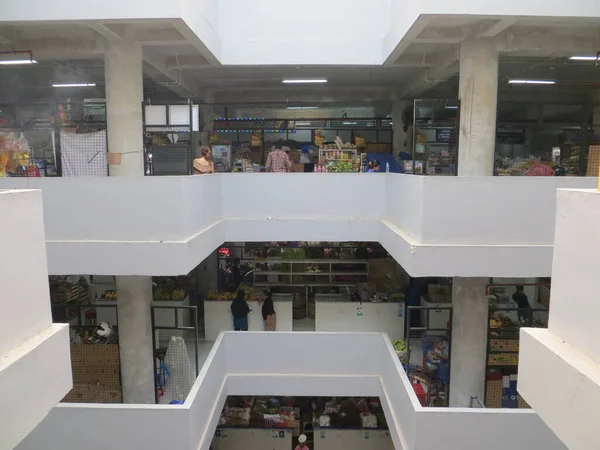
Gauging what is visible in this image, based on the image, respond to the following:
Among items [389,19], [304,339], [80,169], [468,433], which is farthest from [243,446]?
[389,19]

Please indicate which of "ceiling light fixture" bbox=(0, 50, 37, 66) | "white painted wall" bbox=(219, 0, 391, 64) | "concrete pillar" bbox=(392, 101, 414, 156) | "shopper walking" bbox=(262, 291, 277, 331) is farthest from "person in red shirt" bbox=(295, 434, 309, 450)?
"ceiling light fixture" bbox=(0, 50, 37, 66)

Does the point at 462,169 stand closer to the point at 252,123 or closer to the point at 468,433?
the point at 468,433

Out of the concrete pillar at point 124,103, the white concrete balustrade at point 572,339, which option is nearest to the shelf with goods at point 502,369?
the white concrete balustrade at point 572,339

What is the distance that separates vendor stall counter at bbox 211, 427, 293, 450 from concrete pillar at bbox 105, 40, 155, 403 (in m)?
3.64

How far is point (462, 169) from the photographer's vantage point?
7879 mm

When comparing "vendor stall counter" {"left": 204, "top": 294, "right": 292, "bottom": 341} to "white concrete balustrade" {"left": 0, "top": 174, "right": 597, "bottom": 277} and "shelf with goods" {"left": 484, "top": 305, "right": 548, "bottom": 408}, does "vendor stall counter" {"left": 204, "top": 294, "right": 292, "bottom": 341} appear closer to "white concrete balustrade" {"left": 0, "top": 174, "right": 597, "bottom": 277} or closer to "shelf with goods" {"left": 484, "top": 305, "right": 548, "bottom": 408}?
"white concrete balustrade" {"left": 0, "top": 174, "right": 597, "bottom": 277}

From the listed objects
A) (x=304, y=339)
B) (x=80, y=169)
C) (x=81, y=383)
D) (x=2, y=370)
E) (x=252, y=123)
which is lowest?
(x=81, y=383)

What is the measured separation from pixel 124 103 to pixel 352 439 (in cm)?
889

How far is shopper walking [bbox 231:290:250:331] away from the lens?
1017 cm

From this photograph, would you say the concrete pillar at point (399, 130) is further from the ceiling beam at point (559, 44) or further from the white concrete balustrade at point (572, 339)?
the white concrete balustrade at point (572, 339)

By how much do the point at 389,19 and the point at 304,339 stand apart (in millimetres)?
6639

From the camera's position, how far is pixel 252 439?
11281mm

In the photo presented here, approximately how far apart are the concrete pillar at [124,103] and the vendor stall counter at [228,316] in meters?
3.78

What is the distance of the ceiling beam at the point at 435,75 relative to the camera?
364 inches
